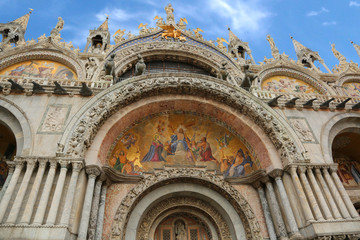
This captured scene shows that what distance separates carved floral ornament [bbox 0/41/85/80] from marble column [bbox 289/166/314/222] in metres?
10.9

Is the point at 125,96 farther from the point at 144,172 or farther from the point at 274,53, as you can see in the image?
the point at 274,53

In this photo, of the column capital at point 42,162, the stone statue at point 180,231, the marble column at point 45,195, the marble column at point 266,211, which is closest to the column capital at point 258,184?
the marble column at point 266,211

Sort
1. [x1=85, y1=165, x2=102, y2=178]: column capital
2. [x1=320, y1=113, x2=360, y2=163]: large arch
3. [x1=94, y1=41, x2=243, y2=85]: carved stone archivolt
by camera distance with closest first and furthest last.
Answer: [x1=85, y1=165, x2=102, y2=178]: column capital
[x1=320, y1=113, x2=360, y2=163]: large arch
[x1=94, y1=41, x2=243, y2=85]: carved stone archivolt

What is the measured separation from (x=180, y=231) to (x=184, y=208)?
2.98 feet

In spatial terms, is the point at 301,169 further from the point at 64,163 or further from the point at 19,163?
the point at 19,163

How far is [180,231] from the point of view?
912 centimetres

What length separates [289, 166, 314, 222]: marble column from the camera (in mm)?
7003

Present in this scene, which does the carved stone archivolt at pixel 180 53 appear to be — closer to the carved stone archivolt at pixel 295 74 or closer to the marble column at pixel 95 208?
the carved stone archivolt at pixel 295 74

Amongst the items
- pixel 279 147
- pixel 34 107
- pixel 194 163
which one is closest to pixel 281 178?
pixel 279 147

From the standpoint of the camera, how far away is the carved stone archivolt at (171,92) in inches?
304

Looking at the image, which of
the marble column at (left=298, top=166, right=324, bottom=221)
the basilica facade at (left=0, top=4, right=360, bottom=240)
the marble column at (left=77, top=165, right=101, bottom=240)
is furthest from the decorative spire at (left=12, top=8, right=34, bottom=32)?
the marble column at (left=298, top=166, right=324, bottom=221)

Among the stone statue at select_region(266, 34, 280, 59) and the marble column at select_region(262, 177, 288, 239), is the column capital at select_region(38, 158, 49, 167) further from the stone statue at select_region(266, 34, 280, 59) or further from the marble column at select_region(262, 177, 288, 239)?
the stone statue at select_region(266, 34, 280, 59)

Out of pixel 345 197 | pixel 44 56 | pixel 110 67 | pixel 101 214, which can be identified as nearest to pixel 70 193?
pixel 101 214

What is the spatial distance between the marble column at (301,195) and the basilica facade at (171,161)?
31 millimetres
